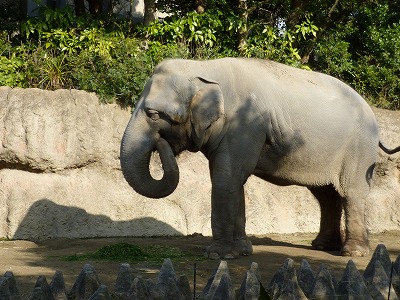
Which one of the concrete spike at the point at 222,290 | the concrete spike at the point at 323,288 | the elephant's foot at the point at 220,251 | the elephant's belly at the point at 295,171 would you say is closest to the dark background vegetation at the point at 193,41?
the elephant's belly at the point at 295,171

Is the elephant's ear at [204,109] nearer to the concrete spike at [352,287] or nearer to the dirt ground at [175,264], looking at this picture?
the dirt ground at [175,264]

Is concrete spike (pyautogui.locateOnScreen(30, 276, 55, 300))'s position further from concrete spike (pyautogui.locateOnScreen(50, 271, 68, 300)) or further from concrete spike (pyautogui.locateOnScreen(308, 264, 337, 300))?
concrete spike (pyautogui.locateOnScreen(308, 264, 337, 300))

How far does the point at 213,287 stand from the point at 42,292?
3.48ft

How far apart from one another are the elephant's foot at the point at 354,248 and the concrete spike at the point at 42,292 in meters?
5.73

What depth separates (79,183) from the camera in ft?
40.0

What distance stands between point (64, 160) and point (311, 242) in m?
3.51

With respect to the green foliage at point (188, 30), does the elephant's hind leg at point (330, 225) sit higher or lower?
lower

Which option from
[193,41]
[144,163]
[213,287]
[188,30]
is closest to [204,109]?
[144,163]

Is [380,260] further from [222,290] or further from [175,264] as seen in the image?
[175,264]

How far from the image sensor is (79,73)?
42.8 feet

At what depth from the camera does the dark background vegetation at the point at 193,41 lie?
43.1 feet

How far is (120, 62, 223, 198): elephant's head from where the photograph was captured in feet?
30.2

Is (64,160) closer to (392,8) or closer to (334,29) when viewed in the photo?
(334,29)

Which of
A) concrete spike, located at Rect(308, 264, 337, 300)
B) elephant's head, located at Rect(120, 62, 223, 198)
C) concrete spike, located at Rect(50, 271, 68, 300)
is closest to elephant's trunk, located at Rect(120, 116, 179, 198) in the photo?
elephant's head, located at Rect(120, 62, 223, 198)
